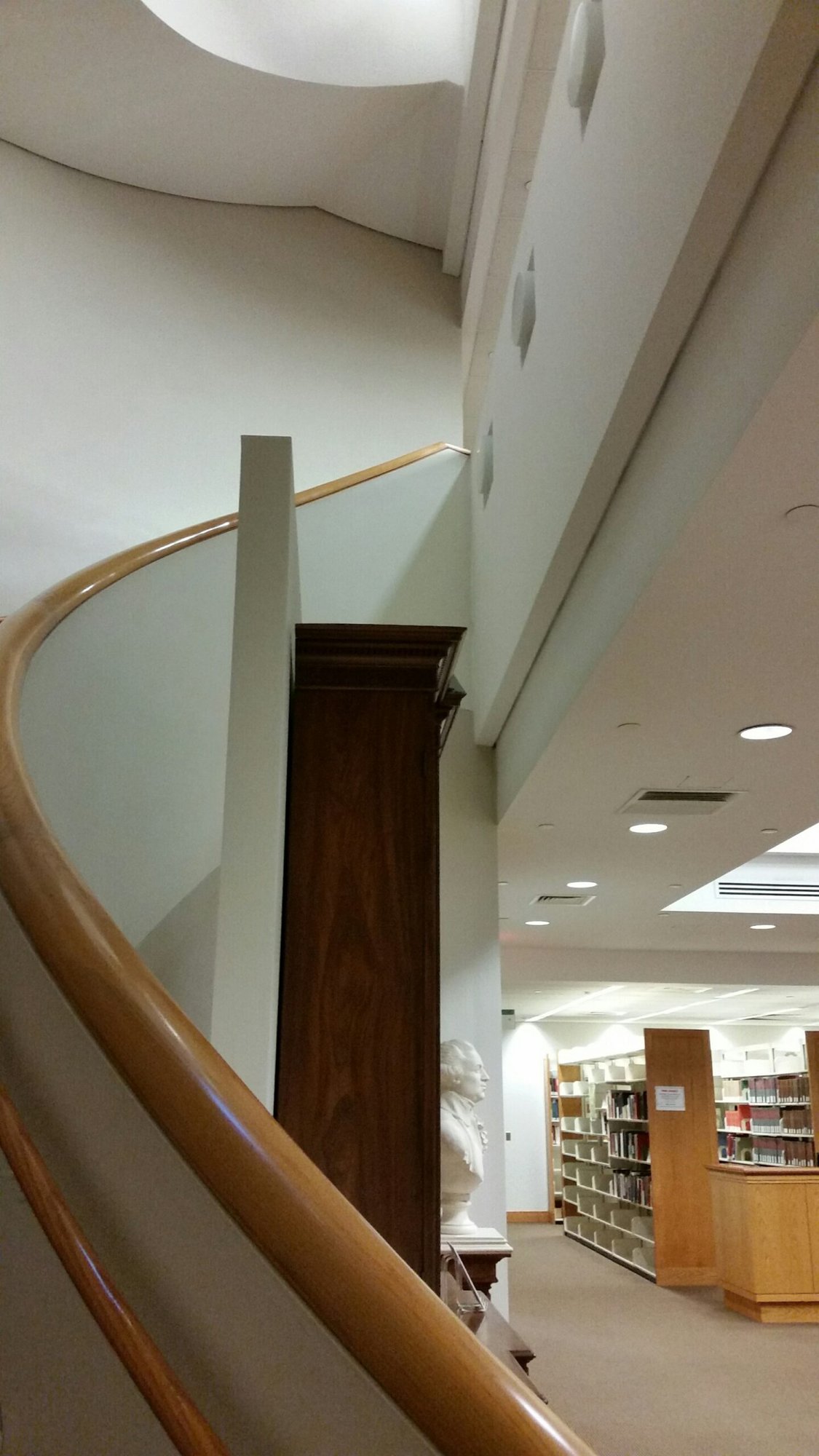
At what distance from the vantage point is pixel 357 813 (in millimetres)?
2650

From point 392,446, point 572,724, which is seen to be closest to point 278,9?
point 392,446

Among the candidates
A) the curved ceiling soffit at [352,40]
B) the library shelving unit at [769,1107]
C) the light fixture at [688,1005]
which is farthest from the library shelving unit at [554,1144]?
the curved ceiling soffit at [352,40]

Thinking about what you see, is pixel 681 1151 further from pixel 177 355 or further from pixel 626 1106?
pixel 177 355

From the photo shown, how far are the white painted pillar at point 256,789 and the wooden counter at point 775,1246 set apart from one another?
792cm

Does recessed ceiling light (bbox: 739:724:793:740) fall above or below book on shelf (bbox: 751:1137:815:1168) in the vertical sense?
above

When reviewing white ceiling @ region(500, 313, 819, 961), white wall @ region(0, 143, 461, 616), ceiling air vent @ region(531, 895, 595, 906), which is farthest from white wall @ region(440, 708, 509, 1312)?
white wall @ region(0, 143, 461, 616)

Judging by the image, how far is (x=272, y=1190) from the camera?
2.66 ft

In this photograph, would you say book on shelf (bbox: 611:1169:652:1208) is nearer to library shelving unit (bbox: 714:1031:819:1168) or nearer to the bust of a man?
library shelving unit (bbox: 714:1031:819:1168)

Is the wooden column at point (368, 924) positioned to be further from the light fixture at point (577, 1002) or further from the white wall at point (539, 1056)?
the white wall at point (539, 1056)

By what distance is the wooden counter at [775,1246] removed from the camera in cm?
888

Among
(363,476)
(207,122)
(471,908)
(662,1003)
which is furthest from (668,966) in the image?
(207,122)

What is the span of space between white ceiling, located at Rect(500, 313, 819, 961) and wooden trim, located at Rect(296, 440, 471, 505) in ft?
5.75

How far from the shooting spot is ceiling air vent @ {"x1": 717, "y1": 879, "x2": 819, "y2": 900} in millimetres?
8078

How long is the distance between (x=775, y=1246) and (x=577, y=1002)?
671 centimetres
